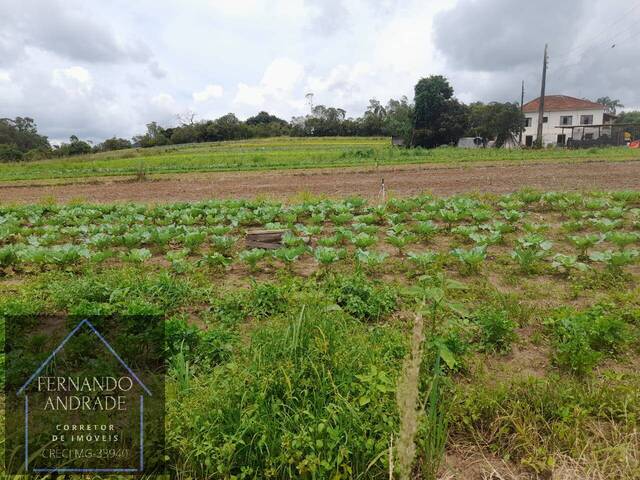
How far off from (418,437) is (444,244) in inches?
183

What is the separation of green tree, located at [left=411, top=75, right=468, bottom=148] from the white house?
14.9m

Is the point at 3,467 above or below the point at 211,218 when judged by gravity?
below

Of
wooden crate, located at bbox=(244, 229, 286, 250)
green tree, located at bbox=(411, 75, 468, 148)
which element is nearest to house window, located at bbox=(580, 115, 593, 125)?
green tree, located at bbox=(411, 75, 468, 148)

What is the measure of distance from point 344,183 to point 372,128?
4990 centimetres

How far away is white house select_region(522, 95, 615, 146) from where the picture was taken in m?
52.2

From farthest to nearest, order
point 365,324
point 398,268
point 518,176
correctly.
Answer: point 518,176 → point 398,268 → point 365,324

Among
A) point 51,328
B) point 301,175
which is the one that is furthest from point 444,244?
point 301,175

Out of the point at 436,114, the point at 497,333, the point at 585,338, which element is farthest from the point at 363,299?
the point at 436,114

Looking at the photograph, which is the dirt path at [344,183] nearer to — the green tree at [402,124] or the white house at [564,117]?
the green tree at [402,124]

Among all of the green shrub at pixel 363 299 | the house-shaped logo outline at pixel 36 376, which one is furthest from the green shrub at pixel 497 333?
the house-shaped logo outline at pixel 36 376

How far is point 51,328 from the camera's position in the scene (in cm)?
372

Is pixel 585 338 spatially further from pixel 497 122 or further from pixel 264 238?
pixel 497 122

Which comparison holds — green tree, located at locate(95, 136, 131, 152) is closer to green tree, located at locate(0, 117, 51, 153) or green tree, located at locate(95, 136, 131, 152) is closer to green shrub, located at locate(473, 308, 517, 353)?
green tree, located at locate(0, 117, 51, 153)

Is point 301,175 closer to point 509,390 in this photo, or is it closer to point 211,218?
point 211,218
